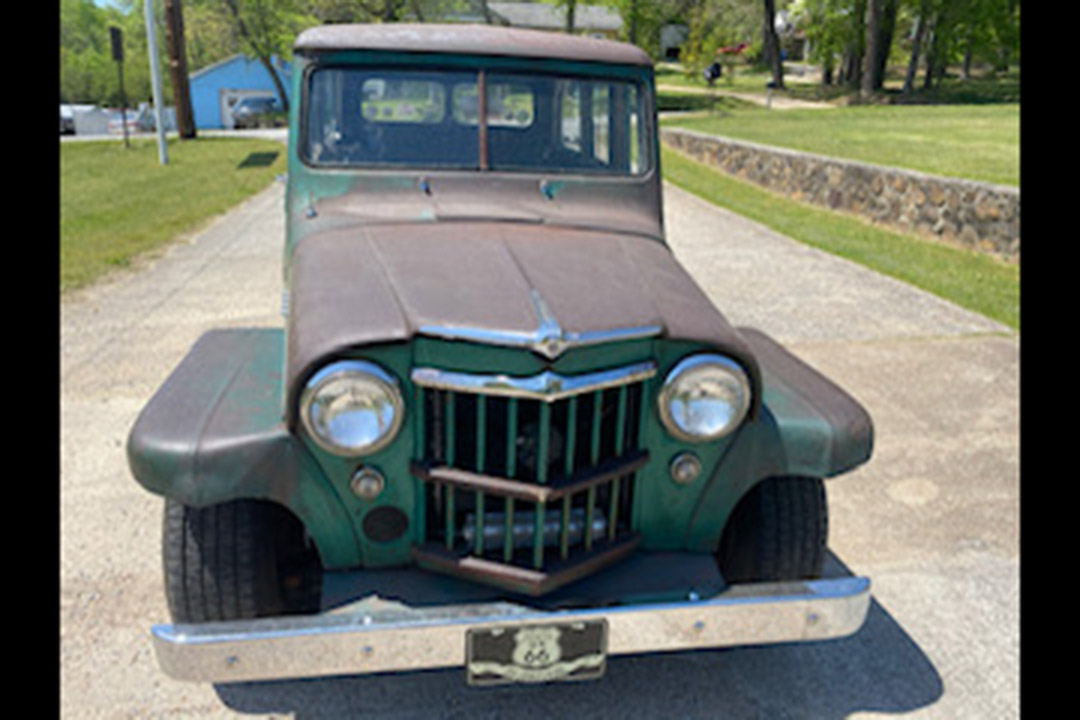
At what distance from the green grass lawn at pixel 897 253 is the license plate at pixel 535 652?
5631 millimetres

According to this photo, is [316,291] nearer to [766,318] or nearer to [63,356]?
[63,356]

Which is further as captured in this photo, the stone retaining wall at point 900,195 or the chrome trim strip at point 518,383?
the stone retaining wall at point 900,195

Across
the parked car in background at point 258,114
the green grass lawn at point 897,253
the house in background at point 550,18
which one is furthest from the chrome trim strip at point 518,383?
the house in background at point 550,18

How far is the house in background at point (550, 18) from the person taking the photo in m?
45.2

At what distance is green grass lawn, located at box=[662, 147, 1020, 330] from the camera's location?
7391mm

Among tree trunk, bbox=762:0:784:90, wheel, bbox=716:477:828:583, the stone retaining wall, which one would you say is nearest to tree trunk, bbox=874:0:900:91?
tree trunk, bbox=762:0:784:90

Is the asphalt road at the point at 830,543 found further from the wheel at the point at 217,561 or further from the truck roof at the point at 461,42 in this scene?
the truck roof at the point at 461,42

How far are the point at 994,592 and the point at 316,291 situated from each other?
274 cm

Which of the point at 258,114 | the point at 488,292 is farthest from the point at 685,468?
the point at 258,114

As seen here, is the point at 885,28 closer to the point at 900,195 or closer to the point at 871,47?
the point at 871,47

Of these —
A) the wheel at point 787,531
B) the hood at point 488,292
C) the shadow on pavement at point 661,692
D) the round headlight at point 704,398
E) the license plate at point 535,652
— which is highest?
the hood at point 488,292

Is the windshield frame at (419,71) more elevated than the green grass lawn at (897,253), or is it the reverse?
the windshield frame at (419,71)

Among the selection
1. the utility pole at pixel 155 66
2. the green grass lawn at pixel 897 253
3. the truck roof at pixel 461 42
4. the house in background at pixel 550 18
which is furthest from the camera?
the house in background at pixel 550 18

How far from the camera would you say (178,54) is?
20016 mm
